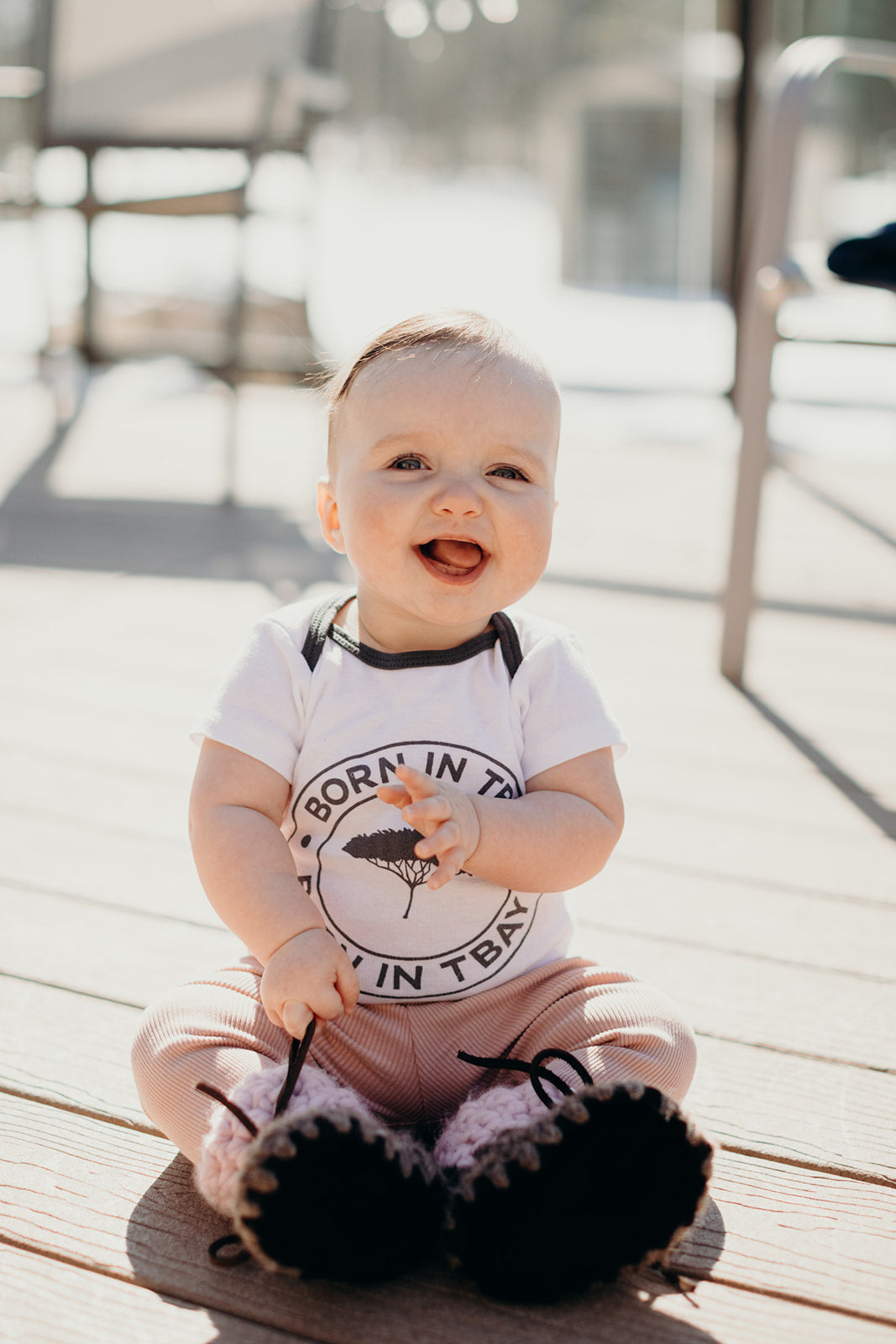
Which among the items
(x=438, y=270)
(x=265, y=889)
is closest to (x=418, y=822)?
(x=265, y=889)

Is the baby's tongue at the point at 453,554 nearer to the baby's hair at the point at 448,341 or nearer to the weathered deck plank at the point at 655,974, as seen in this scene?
the baby's hair at the point at 448,341

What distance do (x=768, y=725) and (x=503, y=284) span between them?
6401 mm

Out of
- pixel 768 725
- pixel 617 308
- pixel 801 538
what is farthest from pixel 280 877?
pixel 617 308

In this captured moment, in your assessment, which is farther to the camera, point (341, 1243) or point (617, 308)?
point (617, 308)

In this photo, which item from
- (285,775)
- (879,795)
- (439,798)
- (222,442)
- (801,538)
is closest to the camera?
(439,798)

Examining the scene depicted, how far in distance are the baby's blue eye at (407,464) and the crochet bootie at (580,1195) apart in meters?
0.42

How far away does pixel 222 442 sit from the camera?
3723 mm

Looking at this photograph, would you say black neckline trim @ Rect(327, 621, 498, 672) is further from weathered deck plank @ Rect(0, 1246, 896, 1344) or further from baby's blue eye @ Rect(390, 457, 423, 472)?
weathered deck plank @ Rect(0, 1246, 896, 1344)

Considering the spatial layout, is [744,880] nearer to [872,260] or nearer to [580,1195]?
[580,1195]

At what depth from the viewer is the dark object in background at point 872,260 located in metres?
1.54

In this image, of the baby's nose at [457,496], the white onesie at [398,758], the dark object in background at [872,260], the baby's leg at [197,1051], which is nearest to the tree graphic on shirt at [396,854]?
the white onesie at [398,758]

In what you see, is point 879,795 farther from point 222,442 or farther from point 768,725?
point 222,442

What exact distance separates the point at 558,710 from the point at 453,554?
14 cm

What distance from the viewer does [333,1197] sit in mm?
657
